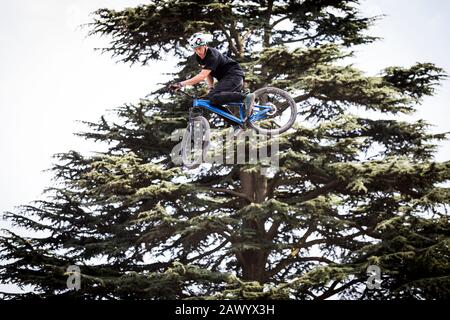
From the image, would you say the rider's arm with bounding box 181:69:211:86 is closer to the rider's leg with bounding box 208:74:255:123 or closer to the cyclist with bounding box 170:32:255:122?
the cyclist with bounding box 170:32:255:122

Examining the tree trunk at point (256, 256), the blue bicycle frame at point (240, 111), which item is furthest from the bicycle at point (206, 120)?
the tree trunk at point (256, 256)

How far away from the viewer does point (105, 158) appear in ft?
41.8

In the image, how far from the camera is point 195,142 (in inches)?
342

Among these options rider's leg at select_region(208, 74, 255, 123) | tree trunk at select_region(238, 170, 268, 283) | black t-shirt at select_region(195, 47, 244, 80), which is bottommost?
tree trunk at select_region(238, 170, 268, 283)

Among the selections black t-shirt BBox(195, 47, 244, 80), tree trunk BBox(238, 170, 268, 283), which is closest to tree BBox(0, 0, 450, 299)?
tree trunk BBox(238, 170, 268, 283)

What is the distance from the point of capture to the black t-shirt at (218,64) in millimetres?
7520

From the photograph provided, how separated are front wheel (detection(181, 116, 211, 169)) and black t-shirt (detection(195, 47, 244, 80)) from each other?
2.66ft

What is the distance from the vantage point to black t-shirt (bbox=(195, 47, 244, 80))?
752cm

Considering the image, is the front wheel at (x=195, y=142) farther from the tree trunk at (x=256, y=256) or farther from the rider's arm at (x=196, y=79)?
the tree trunk at (x=256, y=256)

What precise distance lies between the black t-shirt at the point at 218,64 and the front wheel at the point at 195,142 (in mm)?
812

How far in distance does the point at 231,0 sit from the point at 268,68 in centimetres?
214

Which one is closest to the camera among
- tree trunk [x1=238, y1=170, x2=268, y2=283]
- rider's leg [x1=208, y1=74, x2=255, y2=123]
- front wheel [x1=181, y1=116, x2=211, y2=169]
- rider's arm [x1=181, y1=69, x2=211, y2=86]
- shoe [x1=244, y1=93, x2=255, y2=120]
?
rider's arm [x1=181, y1=69, x2=211, y2=86]
